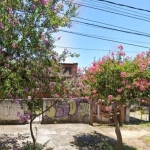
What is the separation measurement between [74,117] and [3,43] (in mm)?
11776

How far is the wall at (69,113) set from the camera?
17062 mm

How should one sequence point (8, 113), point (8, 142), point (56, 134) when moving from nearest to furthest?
point (8, 142) → point (56, 134) → point (8, 113)

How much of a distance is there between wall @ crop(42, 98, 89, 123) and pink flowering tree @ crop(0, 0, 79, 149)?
916 cm

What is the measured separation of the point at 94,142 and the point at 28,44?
816 cm

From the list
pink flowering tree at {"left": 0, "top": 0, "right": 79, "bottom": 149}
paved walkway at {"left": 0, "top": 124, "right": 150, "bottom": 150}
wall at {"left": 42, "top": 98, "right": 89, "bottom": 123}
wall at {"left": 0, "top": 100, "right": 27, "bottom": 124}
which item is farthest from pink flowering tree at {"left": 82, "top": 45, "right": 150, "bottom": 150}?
wall at {"left": 0, "top": 100, "right": 27, "bottom": 124}

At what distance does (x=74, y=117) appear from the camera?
700 inches

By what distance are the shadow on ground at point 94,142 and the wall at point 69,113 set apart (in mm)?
3005

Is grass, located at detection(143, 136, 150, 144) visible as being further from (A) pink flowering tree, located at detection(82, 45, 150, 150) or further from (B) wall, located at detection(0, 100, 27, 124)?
(B) wall, located at detection(0, 100, 27, 124)

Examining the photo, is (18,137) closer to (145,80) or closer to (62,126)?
(62,126)

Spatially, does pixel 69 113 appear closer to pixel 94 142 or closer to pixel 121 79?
pixel 94 142

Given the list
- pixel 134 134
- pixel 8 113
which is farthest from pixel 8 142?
pixel 134 134

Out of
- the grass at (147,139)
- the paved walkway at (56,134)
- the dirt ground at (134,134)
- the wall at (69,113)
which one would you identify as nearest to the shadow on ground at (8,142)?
the paved walkway at (56,134)

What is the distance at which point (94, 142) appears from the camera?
13367mm

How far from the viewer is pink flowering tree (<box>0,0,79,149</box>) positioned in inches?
273
